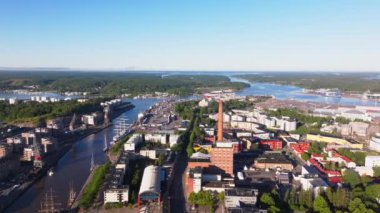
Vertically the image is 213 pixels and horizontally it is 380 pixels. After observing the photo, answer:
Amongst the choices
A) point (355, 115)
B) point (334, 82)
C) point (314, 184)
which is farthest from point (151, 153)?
point (334, 82)

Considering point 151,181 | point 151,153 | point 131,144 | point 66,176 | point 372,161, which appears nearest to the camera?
point 151,181

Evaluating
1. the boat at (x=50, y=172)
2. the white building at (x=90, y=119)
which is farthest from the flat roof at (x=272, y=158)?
the white building at (x=90, y=119)

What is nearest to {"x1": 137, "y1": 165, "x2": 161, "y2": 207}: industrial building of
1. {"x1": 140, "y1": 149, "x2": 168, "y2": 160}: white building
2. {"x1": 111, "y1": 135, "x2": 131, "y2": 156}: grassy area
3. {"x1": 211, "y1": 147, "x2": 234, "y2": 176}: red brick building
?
{"x1": 211, "y1": 147, "x2": 234, "y2": 176}: red brick building

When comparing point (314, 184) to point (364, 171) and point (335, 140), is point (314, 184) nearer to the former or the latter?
point (364, 171)

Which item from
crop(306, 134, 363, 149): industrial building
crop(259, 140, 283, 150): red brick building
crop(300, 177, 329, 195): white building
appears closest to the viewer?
crop(300, 177, 329, 195): white building

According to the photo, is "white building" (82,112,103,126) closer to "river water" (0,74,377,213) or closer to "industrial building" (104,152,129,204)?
"river water" (0,74,377,213)
